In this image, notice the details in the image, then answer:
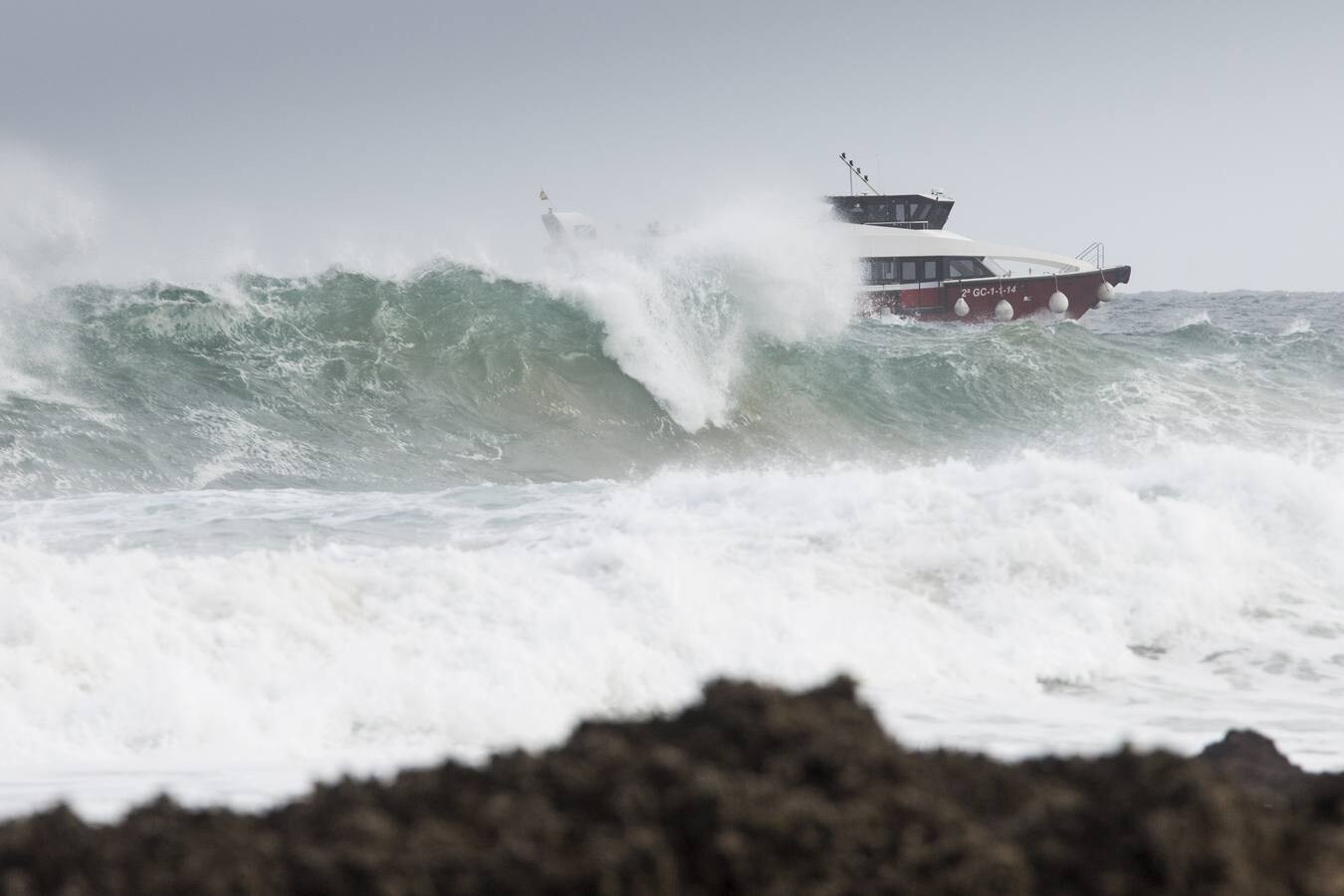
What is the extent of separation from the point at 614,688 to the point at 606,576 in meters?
1.63

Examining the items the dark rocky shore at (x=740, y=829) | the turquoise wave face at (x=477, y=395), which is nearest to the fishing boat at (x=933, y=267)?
the turquoise wave face at (x=477, y=395)

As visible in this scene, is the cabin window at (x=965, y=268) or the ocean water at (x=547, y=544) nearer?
the ocean water at (x=547, y=544)

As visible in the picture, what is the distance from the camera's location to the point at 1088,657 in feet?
27.3

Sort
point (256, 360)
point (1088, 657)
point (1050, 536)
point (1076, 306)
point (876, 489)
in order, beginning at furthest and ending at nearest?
point (1076, 306), point (256, 360), point (876, 489), point (1050, 536), point (1088, 657)

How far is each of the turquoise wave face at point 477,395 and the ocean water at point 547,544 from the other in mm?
83

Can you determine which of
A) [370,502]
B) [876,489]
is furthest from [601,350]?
[876,489]

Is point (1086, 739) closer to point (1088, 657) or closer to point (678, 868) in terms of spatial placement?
point (1088, 657)

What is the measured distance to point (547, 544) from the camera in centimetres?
1042

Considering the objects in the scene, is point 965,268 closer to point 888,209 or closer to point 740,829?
point 888,209

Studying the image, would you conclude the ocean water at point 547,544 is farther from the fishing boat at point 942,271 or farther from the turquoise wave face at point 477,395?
the fishing boat at point 942,271

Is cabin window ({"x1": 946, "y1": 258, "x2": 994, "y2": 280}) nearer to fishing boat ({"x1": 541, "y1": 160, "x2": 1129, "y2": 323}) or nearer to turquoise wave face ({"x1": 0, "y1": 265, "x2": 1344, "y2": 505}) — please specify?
fishing boat ({"x1": 541, "y1": 160, "x2": 1129, "y2": 323})

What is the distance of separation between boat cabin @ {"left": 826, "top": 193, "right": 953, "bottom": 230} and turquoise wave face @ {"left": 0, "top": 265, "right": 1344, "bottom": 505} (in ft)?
46.4

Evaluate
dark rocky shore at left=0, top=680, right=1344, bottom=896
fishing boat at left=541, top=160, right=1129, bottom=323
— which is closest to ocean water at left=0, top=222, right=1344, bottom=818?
dark rocky shore at left=0, top=680, right=1344, bottom=896

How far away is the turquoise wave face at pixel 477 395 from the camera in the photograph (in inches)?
701
